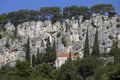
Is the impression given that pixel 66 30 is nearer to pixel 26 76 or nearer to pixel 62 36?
pixel 62 36

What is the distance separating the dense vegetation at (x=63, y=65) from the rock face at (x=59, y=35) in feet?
6.60

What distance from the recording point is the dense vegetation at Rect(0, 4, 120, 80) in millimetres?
53375

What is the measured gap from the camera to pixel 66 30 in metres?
95.1

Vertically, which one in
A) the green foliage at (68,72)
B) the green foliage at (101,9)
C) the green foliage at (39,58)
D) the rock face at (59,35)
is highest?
the green foliage at (101,9)

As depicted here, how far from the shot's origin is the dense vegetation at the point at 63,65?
2101 inches

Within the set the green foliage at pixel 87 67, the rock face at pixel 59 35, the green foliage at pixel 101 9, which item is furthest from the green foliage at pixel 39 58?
the green foliage at pixel 101 9

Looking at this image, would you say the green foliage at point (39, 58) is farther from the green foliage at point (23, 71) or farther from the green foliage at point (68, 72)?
the green foliage at point (23, 71)

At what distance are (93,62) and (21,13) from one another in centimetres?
3232

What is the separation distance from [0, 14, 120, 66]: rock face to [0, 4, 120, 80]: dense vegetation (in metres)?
2.01

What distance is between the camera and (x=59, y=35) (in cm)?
9338

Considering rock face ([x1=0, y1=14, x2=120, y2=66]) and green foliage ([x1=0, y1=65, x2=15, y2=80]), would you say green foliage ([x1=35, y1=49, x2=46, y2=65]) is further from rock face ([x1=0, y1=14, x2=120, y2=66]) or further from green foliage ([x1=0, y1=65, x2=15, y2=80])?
green foliage ([x1=0, y1=65, x2=15, y2=80])

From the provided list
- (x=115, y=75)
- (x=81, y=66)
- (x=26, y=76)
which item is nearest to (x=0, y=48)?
(x=81, y=66)

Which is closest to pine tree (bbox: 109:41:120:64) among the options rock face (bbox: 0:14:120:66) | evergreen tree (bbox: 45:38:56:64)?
rock face (bbox: 0:14:120:66)

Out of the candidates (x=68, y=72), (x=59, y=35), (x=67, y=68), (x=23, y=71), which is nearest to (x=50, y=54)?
(x=59, y=35)
